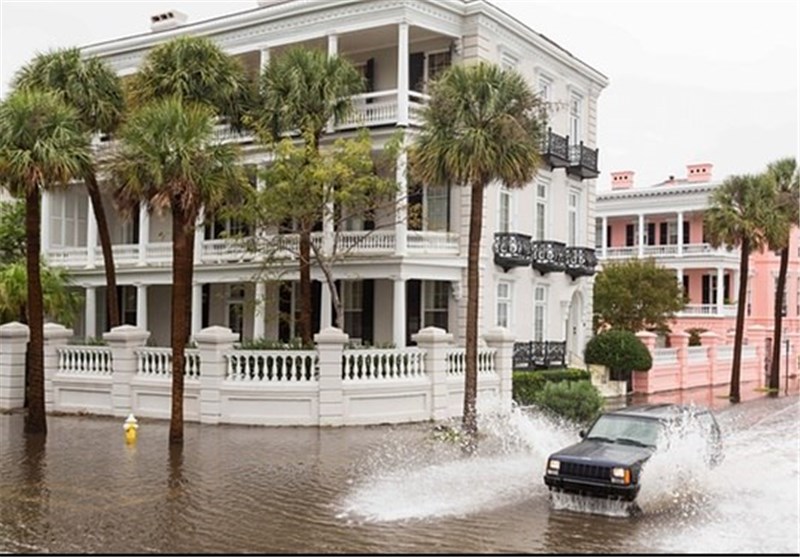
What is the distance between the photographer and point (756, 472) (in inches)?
690

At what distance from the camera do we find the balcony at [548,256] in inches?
1304

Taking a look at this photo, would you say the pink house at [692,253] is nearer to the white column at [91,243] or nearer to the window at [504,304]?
the window at [504,304]

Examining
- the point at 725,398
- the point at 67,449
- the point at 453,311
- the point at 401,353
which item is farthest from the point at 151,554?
the point at 725,398

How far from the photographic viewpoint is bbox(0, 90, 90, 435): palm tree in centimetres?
1989

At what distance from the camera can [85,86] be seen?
86.8ft

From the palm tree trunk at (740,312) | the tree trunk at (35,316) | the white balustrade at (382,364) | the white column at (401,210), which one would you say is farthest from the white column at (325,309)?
the palm tree trunk at (740,312)

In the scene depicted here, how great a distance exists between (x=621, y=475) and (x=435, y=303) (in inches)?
717

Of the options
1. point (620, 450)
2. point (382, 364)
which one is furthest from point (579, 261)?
point (620, 450)

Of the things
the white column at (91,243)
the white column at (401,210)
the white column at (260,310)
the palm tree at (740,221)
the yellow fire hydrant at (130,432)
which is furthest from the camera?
the white column at (91,243)

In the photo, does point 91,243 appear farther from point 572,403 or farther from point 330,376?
point 572,403

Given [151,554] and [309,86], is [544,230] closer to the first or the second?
[309,86]

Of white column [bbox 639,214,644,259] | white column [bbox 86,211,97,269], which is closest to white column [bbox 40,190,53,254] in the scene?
white column [bbox 86,211,97,269]

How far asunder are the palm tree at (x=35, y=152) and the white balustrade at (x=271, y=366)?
4.45m

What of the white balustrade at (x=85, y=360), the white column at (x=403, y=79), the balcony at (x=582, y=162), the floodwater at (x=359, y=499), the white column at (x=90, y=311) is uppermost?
the white column at (x=403, y=79)
